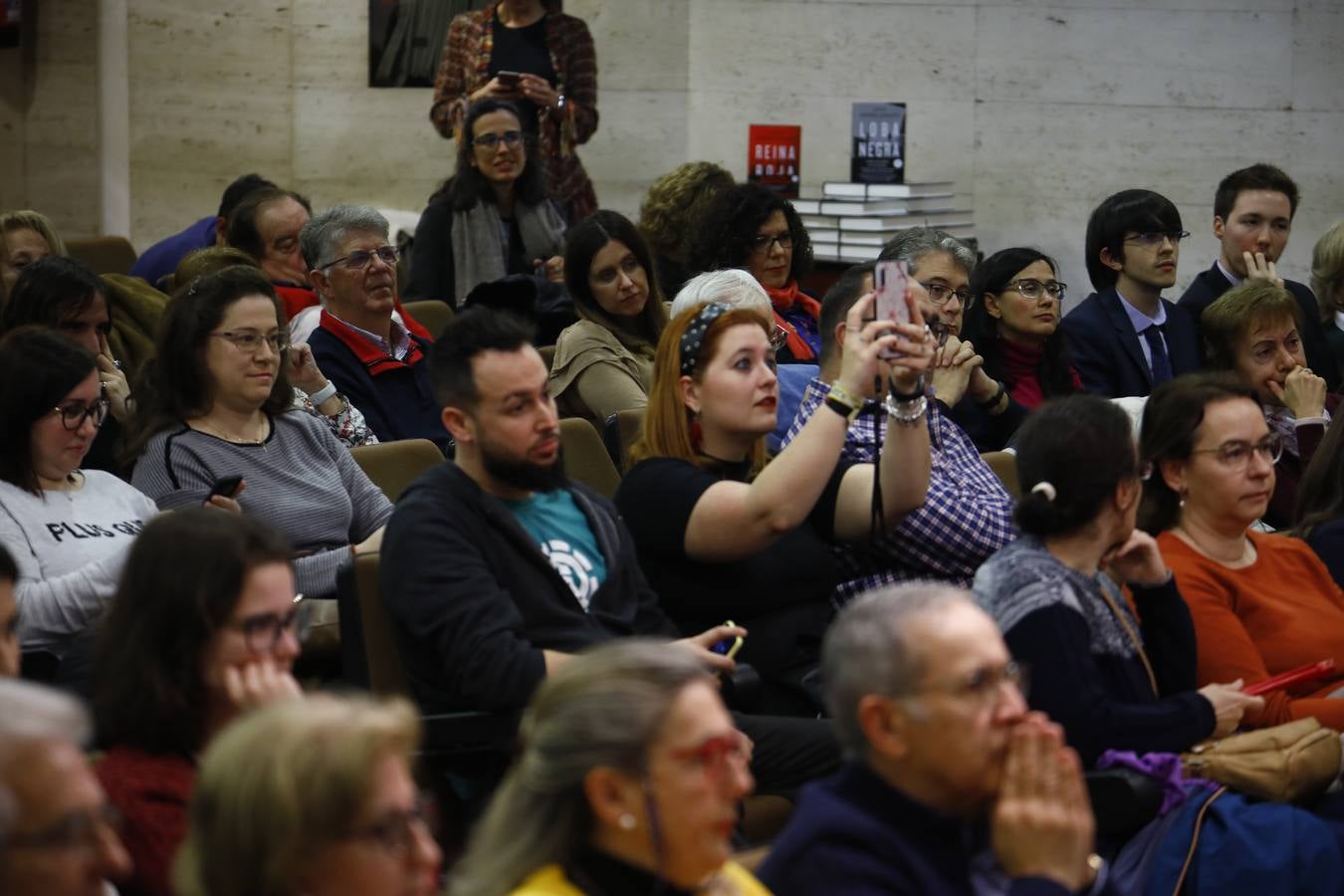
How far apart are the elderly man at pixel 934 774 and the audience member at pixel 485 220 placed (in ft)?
12.6

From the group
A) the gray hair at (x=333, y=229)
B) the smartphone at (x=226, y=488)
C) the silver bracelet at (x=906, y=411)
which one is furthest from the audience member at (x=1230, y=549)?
the gray hair at (x=333, y=229)

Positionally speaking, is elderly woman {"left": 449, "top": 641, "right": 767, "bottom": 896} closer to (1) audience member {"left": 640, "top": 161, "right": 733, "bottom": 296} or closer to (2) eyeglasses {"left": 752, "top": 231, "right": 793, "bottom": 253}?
(2) eyeglasses {"left": 752, "top": 231, "right": 793, "bottom": 253}

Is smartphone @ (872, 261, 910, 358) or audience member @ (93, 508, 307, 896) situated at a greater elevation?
smartphone @ (872, 261, 910, 358)

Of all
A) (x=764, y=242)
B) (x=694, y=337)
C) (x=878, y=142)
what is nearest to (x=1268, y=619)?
Result: (x=694, y=337)

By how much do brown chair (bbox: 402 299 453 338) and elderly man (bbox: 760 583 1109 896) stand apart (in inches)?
136

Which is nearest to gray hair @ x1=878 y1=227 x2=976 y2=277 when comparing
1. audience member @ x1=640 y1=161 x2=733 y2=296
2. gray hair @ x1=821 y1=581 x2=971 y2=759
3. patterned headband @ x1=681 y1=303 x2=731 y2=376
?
audience member @ x1=640 y1=161 x2=733 y2=296

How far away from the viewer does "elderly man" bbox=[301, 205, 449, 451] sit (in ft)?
14.6

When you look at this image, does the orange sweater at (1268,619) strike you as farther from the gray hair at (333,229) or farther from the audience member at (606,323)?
the gray hair at (333,229)

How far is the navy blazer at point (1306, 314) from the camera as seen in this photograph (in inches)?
209

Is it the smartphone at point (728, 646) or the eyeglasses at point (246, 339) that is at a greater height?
the eyeglasses at point (246, 339)

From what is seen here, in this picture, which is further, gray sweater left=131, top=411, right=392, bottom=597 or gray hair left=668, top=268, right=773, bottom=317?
gray hair left=668, top=268, right=773, bottom=317

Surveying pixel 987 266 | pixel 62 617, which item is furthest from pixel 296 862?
pixel 987 266

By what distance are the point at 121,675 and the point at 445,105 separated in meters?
4.44

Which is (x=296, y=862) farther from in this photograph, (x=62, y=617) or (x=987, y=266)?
(x=987, y=266)
